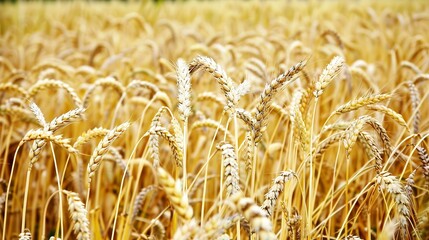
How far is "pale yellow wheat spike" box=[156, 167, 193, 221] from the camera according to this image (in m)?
0.95

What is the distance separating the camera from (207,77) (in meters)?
3.36

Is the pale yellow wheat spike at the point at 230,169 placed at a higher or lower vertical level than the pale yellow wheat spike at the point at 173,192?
higher

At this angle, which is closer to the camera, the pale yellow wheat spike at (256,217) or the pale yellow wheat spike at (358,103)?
the pale yellow wheat spike at (256,217)

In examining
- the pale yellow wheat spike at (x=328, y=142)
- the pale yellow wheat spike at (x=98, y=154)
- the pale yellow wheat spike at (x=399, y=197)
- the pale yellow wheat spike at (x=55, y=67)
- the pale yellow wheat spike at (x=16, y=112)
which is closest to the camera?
the pale yellow wheat spike at (x=399, y=197)

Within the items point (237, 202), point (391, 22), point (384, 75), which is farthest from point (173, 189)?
point (391, 22)

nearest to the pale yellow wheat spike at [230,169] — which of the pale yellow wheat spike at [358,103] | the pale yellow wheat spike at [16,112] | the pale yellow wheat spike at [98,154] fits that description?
the pale yellow wheat spike at [98,154]

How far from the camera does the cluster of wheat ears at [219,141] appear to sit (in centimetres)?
136

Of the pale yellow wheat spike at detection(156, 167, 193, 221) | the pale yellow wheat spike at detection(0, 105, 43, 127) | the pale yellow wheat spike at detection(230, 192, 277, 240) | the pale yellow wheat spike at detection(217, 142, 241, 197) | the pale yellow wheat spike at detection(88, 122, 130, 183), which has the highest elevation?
the pale yellow wheat spike at detection(0, 105, 43, 127)

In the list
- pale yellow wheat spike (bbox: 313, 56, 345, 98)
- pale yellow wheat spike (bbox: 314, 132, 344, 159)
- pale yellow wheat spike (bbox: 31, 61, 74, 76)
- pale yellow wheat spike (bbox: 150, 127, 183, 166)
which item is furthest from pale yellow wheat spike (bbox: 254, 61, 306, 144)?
pale yellow wheat spike (bbox: 31, 61, 74, 76)

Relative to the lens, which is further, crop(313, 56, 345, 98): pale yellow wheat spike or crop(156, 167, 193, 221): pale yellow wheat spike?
crop(313, 56, 345, 98): pale yellow wheat spike

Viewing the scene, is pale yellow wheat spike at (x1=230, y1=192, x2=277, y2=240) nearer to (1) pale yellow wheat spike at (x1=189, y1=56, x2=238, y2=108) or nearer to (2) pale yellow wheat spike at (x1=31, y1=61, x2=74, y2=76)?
(1) pale yellow wheat spike at (x1=189, y1=56, x2=238, y2=108)

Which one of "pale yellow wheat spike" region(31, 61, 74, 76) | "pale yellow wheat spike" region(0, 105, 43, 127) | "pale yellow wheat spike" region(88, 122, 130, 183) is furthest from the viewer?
"pale yellow wheat spike" region(31, 61, 74, 76)

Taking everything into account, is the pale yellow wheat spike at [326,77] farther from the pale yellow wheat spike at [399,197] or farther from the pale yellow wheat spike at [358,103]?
the pale yellow wheat spike at [399,197]

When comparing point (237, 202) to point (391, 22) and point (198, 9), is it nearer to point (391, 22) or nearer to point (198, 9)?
point (391, 22)
